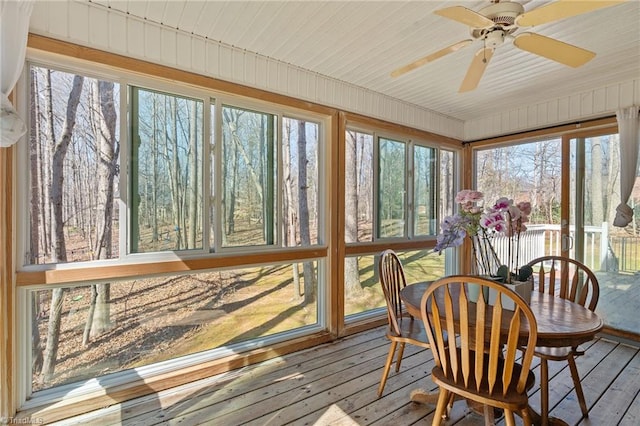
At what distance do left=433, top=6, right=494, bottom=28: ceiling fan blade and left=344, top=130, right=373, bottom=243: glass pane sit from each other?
1953mm

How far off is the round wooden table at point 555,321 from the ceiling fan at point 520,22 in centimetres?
150

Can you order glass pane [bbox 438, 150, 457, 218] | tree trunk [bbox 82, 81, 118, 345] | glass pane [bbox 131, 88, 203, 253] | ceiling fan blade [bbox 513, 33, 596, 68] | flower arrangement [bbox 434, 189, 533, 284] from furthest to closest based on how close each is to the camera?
1. glass pane [bbox 438, 150, 457, 218]
2. glass pane [bbox 131, 88, 203, 253]
3. tree trunk [bbox 82, 81, 118, 345]
4. flower arrangement [bbox 434, 189, 533, 284]
5. ceiling fan blade [bbox 513, 33, 596, 68]

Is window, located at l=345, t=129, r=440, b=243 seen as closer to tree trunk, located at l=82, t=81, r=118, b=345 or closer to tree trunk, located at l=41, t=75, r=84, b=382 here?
tree trunk, located at l=82, t=81, r=118, b=345

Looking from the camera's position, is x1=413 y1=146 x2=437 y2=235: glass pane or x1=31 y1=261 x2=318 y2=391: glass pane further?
x1=413 y1=146 x2=437 y2=235: glass pane

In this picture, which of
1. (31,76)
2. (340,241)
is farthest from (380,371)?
(31,76)

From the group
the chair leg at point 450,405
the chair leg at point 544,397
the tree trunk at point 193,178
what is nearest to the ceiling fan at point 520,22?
the tree trunk at point 193,178

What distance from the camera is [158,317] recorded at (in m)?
2.50

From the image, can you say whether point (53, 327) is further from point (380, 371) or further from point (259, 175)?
point (380, 371)

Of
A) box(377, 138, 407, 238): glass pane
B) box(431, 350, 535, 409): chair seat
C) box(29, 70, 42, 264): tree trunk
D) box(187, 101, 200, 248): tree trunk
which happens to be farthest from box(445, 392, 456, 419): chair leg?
box(29, 70, 42, 264): tree trunk

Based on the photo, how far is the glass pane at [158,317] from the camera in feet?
6.99

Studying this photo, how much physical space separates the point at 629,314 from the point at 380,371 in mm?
2755

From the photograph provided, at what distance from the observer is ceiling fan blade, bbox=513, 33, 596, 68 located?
180cm

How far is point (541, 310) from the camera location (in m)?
1.83

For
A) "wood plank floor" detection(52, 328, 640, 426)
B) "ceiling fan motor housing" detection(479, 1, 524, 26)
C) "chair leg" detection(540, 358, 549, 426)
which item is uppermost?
"ceiling fan motor housing" detection(479, 1, 524, 26)
